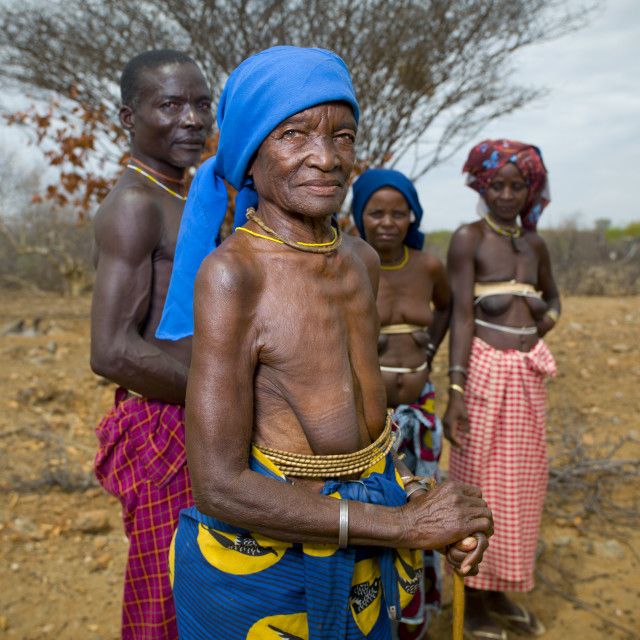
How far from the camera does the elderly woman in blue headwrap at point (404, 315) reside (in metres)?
2.73

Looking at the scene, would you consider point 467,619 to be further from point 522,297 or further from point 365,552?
point 365,552

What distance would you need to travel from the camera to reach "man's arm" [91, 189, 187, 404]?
74.9 inches

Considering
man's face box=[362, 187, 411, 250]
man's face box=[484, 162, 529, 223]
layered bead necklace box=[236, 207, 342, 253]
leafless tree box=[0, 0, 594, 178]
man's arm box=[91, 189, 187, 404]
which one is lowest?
man's arm box=[91, 189, 187, 404]

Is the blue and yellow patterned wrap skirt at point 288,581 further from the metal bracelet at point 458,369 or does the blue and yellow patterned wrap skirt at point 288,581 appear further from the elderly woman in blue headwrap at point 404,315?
the metal bracelet at point 458,369

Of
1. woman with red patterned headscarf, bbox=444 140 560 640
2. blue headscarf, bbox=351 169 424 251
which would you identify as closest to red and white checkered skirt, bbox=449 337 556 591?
woman with red patterned headscarf, bbox=444 140 560 640

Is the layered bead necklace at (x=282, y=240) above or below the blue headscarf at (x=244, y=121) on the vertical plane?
below

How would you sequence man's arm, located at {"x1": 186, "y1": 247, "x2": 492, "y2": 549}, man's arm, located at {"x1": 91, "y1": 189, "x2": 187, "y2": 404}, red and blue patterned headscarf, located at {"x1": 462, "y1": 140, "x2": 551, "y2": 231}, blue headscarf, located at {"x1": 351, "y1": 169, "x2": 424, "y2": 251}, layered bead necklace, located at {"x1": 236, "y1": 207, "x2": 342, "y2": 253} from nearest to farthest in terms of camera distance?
man's arm, located at {"x1": 186, "y1": 247, "x2": 492, "y2": 549}
layered bead necklace, located at {"x1": 236, "y1": 207, "x2": 342, "y2": 253}
man's arm, located at {"x1": 91, "y1": 189, "x2": 187, "y2": 404}
blue headscarf, located at {"x1": 351, "y1": 169, "x2": 424, "y2": 251}
red and blue patterned headscarf, located at {"x1": 462, "y1": 140, "x2": 551, "y2": 231}

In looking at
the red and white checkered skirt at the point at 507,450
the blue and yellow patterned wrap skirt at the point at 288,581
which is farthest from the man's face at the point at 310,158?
the red and white checkered skirt at the point at 507,450

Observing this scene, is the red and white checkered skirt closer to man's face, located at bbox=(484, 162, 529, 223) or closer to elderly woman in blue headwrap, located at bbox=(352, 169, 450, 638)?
elderly woman in blue headwrap, located at bbox=(352, 169, 450, 638)

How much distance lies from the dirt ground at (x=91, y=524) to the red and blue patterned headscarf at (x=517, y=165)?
1885 millimetres

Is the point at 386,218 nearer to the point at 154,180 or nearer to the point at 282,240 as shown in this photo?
the point at 154,180

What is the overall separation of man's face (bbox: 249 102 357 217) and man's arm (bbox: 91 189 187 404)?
0.69 meters

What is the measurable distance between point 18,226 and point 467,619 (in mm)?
16575

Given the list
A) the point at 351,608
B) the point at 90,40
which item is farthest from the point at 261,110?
the point at 90,40
